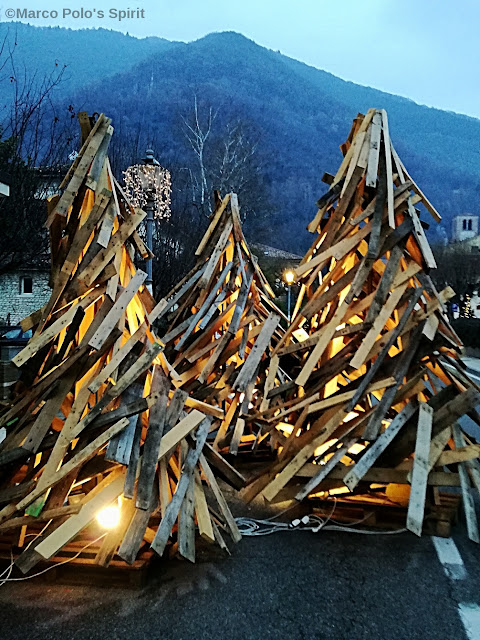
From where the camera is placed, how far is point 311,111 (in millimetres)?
159000

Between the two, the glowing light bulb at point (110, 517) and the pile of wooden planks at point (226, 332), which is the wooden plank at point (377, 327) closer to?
the pile of wooden planks at point (226, 332)

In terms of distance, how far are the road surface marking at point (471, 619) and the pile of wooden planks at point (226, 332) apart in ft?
9.29

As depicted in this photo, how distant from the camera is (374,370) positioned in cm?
606

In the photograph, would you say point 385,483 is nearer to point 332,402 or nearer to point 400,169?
point 332,402

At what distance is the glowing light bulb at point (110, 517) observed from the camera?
4.50 metres

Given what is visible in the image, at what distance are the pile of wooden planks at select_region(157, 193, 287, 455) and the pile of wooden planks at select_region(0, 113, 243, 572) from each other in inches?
27.9

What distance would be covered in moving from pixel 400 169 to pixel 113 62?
203 metres

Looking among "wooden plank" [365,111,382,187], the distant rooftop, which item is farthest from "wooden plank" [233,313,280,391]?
the distant rooftop

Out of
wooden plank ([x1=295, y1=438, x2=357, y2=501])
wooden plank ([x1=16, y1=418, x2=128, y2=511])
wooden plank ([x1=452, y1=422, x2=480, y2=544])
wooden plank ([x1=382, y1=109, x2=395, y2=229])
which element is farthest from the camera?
wooden plank ([x1=382, y1=109, x2=395, y2=229])

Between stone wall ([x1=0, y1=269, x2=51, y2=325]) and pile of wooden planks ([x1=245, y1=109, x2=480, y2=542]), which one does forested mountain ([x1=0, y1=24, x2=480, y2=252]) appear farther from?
pile of wooden planks ([x1=245, y1=109, x2=480, y2=542])

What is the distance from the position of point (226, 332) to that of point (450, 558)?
443 centimetres

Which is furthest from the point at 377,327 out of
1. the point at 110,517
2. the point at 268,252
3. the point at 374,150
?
the point at 268,252

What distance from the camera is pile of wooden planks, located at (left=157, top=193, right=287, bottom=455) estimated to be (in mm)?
→ 7551

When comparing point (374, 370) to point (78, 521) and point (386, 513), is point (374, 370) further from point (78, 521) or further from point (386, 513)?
point (78, 521)
